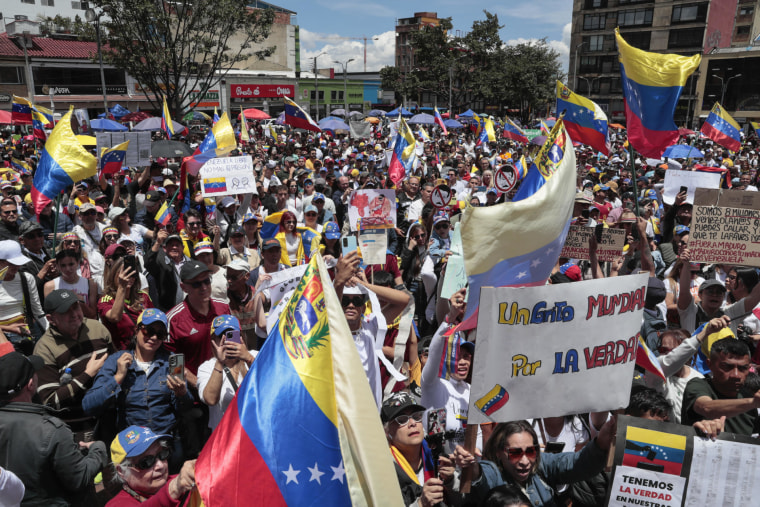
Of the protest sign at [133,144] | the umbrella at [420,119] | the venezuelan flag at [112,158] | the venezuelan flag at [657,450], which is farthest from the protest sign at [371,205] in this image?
the umbrella at [420,119]

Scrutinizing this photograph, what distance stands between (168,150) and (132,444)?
38.5 feet

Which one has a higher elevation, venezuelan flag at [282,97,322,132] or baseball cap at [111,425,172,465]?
venezuelan flag at [282,97,322,132]

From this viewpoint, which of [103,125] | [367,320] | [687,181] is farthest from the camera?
[103,125]

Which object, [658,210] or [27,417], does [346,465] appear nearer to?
[27,417]

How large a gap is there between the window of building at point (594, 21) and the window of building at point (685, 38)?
329 inches

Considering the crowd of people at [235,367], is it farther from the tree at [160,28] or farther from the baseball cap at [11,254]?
the tree at [160,28]

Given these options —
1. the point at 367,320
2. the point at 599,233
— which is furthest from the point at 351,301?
the point at 599,233

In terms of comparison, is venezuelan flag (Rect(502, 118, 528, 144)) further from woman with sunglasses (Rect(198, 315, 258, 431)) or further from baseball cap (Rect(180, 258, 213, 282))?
woman with sunglasses (Rect(198, 315, 258, 431))

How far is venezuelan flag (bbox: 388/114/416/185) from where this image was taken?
1160cm

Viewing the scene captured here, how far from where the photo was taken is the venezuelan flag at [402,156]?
11602 mm

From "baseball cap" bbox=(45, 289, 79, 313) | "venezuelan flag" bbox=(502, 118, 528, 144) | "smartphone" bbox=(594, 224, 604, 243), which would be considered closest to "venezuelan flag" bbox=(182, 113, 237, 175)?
"baseball cap" bbox=(45, 289, 79, 313)

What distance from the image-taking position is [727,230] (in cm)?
488

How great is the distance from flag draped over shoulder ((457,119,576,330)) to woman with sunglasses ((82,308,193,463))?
204cm

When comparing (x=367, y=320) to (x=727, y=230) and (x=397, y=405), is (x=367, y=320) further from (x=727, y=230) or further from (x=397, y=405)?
(x=727, y=230)
